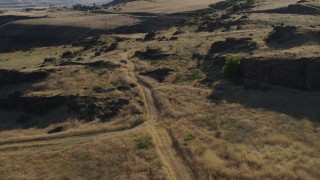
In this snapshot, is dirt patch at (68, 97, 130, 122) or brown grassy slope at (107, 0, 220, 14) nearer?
dirt patch at (68, 97, 130, 122)

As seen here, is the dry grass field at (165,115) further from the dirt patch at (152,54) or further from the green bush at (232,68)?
the green bush at (232,68)

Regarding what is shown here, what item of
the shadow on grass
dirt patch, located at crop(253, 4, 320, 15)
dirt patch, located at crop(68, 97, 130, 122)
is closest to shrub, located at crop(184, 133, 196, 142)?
the shadow on grass

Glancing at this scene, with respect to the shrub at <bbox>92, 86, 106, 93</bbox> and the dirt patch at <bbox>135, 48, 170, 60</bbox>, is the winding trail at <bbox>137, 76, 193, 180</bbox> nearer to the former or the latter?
the shrub at <bbox>92, 86, 106, 93</bbox>

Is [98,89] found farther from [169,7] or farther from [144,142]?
[169,7]

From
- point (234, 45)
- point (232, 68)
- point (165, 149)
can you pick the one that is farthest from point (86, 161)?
point (234, 45)

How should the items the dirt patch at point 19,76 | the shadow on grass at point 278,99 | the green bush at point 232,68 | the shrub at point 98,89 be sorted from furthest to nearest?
the dirt patch at point 19,76 < the shrub at point 98,89 < the green bush at point 232,68 < the shadow on grass at point 278,99

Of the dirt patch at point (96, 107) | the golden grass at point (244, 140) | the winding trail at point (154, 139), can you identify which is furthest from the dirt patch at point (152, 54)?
the golden grass at point (244, 140)
